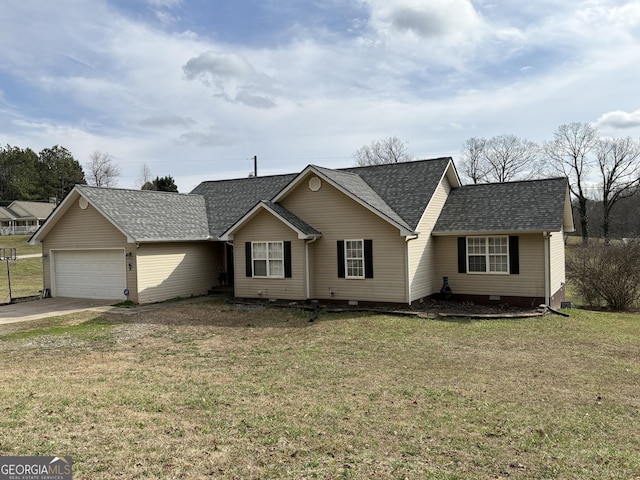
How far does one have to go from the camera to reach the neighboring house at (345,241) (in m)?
17.3

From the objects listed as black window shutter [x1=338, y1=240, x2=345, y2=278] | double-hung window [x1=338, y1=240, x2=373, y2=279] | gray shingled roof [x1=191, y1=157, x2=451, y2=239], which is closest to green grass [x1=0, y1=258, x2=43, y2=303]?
gray shingled roof [x1=191, y1=157, x2=451, y2=239]

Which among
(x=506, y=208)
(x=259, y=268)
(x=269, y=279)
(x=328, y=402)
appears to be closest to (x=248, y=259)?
(x=259, y=268)

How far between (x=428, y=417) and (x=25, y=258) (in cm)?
4375

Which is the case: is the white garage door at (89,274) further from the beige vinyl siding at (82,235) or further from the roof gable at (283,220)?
the roof gable at (283,220)

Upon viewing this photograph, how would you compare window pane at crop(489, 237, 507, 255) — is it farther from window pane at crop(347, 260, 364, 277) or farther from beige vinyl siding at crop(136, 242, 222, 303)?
beige vinyl siding at crop(136, 242, 222, 303)

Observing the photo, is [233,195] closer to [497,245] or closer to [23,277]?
[497,245]

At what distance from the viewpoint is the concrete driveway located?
54.6ft

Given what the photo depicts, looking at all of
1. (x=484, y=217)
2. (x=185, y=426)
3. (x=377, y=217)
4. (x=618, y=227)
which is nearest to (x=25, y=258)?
(x=377, y=217)

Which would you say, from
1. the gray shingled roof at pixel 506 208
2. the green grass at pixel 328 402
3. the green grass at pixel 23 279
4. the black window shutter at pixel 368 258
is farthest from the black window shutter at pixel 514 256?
the green grass at pixel 23 279

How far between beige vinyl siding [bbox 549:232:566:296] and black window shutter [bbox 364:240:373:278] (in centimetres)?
647

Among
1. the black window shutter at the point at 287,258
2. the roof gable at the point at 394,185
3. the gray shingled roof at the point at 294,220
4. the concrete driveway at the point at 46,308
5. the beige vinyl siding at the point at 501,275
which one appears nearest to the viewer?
the concrete driveway at the point at 46,308

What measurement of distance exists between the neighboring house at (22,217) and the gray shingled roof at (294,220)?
61819mm

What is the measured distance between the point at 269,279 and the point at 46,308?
28.0 ft

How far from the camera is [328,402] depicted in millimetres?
7715
